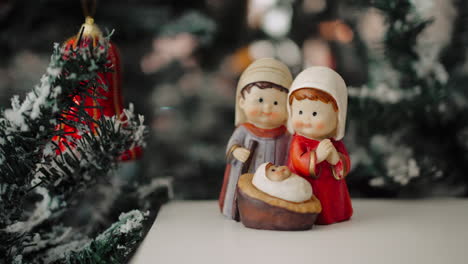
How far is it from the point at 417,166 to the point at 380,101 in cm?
18

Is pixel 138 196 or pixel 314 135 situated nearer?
pixel 314 135

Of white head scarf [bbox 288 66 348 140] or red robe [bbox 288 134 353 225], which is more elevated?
white head scarf [bbox 288 66 348 140]

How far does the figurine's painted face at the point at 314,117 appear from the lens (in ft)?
2.88

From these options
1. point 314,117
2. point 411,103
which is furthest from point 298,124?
point 411,103

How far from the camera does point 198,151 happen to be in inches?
48.3

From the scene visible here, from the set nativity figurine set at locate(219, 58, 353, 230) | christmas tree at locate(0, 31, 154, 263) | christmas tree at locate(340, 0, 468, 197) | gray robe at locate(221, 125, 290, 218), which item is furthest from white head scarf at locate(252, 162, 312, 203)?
christmas tree at locate(340, 0, 468, 197)


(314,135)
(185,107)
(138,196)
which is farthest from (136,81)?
(314,135)

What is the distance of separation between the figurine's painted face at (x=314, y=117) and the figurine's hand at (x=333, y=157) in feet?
0.12

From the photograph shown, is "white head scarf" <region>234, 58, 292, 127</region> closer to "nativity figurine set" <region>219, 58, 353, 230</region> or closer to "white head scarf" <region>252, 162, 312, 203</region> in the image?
"nativity figurine set" <region>219, 58, 353, 230</region>

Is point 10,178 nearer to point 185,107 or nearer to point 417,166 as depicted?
point 185,107

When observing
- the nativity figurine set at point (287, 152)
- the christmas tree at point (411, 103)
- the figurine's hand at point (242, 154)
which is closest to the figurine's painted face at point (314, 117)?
the nativity figurine set at point (287, 152)

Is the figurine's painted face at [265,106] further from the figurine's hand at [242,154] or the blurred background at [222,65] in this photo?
the blurred background at [222,65]

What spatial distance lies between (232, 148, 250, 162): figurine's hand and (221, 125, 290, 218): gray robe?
0.01 metres

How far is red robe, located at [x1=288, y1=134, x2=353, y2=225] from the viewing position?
2.95ft
